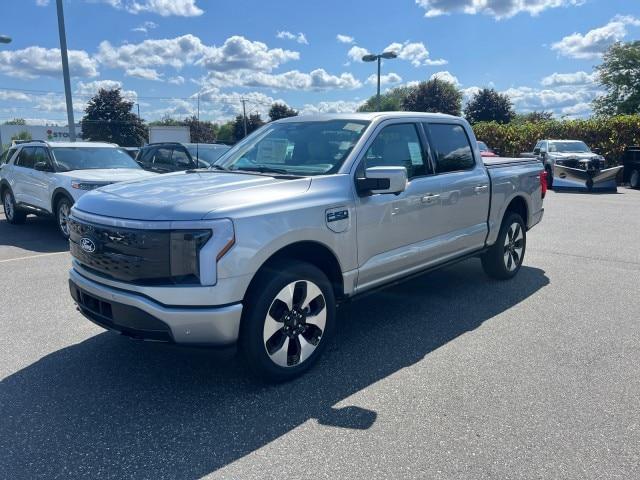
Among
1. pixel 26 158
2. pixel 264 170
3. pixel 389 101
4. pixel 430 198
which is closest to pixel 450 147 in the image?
pixel 430 198

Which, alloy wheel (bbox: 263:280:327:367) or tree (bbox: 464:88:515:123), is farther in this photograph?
tree (bbox: 464:88:515:123)

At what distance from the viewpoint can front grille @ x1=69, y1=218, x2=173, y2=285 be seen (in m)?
3.20

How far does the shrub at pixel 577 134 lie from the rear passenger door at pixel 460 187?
20849 millimetres

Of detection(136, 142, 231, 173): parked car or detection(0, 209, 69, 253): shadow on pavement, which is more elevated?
detection(136, 142, 231, 173): parked car

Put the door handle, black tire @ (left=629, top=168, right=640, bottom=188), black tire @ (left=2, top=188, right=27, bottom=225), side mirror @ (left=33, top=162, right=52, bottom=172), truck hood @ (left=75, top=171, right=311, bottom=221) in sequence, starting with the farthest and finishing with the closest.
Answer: black tire @ (left=629, top=168, right=640, bottom=188) → black tire @ (left=2, top=188, right=27, bottom=225) → side mirror @ (left=33, top=162, right=52, bottom=172) → the door handle → truck hood @ (left=75, top=171, right=311, bottom=221)

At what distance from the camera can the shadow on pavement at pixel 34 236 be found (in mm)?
8594

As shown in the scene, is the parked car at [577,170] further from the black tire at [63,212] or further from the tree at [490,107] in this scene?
the tree at [490,107]


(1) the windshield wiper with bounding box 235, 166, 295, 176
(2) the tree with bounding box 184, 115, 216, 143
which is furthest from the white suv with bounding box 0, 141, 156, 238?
(2) the tree with bounding box 184, 115, 216, 143

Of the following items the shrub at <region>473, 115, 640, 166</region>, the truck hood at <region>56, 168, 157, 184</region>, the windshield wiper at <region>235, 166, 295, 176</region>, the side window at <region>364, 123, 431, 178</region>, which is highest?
the shrub at <region>473, 115, 640, 166</region>

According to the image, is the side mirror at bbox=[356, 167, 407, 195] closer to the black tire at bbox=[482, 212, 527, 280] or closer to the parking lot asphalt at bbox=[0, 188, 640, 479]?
the parking lot asphalt at bbox=[0, 188, 640, 479]

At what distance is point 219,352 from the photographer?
11.2 ft

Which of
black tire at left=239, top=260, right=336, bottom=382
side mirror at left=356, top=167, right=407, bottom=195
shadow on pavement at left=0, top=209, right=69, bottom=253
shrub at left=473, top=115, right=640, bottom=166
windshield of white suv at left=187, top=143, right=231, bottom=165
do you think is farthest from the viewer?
shrub at left=473, top=115, right=640, bottom=166

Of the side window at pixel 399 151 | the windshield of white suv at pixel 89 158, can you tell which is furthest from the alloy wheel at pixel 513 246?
the windshield of white suv at pixel 89 158

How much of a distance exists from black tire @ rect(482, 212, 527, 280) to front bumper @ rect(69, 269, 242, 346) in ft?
12.5
